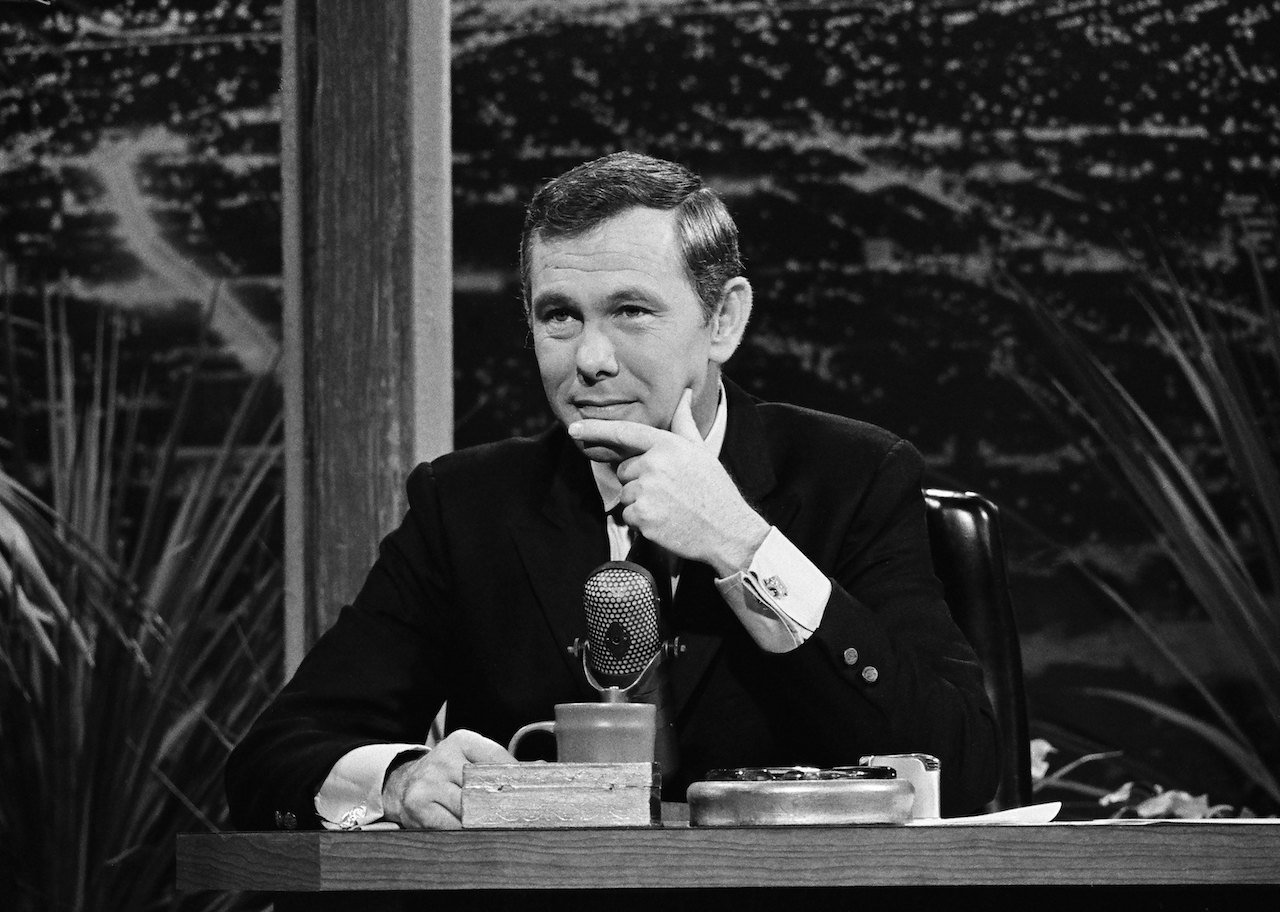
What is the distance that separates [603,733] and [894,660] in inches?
16.5

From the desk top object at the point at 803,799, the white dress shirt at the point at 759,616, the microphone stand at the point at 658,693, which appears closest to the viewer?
the desk top object at the point at 803,799

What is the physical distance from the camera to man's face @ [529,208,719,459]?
183 cm

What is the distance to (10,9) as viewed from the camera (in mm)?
3893

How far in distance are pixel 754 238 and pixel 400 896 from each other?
2.46 m

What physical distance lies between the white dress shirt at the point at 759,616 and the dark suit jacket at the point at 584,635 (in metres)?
0.03

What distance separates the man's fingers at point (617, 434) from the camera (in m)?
1.72

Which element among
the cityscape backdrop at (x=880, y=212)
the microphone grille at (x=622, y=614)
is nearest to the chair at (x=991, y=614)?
the microphone grille at (x=622, y=614)

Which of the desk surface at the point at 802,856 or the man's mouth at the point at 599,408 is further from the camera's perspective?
the man's mouth at the point at 599,408

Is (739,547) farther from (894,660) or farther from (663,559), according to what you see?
(663,559)

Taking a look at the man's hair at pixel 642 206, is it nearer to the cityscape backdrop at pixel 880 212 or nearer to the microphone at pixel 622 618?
the microphone at pixel 622 618

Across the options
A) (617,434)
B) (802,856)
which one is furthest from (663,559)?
(802,856)

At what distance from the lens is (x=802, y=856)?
42.9 inches

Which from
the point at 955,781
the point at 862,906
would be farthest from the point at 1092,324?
the point at 862,906

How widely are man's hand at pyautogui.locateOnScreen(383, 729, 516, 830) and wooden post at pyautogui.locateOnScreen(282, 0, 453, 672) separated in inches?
36.8
